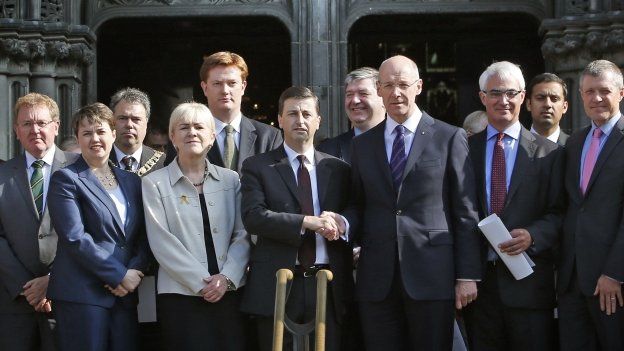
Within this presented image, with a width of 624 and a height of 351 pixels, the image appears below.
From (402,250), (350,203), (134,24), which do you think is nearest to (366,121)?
(350,203)

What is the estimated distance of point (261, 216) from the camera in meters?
5.24

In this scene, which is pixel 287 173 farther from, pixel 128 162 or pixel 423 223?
pixel 128 162

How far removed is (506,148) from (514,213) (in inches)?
15.3

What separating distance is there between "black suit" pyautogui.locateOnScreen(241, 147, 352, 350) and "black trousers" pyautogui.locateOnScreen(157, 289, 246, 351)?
0.12m

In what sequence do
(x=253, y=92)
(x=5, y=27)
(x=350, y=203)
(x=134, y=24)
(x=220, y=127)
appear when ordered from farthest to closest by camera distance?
(x=253, y=92) → (x=134, y=24) → (x=5, y=27) → (x=220, y=127) → (x=350, y=203)

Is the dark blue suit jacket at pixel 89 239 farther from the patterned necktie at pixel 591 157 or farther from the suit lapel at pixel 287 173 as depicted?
the patterned necktie at pixel 591 157

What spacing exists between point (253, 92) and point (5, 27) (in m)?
3.50

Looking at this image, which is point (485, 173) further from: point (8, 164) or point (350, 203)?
point (8, 164)

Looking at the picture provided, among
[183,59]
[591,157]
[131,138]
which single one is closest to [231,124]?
[131,138]

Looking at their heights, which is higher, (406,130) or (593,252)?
(406,130)

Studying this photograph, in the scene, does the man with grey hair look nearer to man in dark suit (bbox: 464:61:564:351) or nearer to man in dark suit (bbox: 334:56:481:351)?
man in dark suit (bbox: 334:56:481:351)

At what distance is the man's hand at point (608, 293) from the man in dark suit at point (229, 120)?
2061mm

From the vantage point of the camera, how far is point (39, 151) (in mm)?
5785

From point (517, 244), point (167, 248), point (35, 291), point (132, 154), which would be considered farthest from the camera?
point (132, 154)
